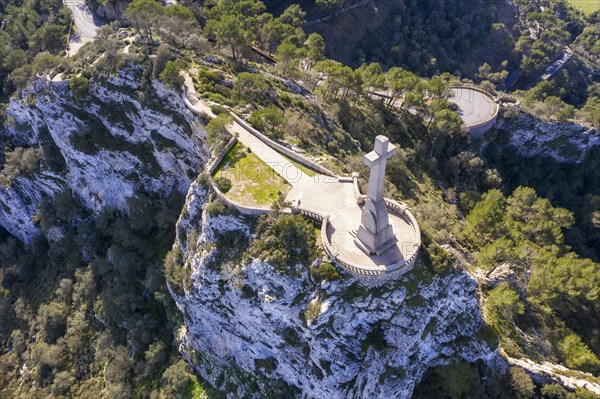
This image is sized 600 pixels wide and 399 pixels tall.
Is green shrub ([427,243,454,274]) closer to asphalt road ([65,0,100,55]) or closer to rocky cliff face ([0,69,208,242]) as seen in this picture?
rocky cliff face ([0,69,208,242])

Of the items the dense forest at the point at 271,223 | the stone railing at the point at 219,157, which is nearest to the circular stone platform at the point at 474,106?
the dense forest at the point at 271,223

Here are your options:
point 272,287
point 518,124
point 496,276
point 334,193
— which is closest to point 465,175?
point 518,124

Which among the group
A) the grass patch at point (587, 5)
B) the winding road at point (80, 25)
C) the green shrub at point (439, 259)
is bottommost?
the grass patch at point (587, 5)

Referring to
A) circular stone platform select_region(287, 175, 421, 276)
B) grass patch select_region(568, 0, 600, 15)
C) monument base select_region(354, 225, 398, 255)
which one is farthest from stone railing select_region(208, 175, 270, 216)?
grass patch select_region(568, 0, 600, 15)

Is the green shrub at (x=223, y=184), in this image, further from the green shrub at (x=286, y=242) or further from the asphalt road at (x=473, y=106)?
the asphalt road at (x=473, y=106)

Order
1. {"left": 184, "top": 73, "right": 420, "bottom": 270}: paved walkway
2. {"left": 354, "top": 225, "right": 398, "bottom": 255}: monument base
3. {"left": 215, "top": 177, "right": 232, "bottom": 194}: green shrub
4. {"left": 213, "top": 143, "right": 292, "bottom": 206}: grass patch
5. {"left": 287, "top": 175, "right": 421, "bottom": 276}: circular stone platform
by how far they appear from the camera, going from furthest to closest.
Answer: {"left": 215, "top": 177, "right": 232, "bottom": 194}: green shrub, {"left": 213, "top": 143, "right": 292, "bottom": 206}: grass patch, {"left": 184, "top": 73, "right": 420, "bottom": 270}: paved walkway, {"left": 354, "top": 225, "right": 398, "bottom": 255}: monument base, {"left": 287, "top": 175, "right": 421, "bottom": 276}: circular stone platform

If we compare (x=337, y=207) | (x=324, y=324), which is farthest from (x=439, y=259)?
(x=324, y=324)

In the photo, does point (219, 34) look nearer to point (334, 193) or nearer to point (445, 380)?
point (334, 193)
